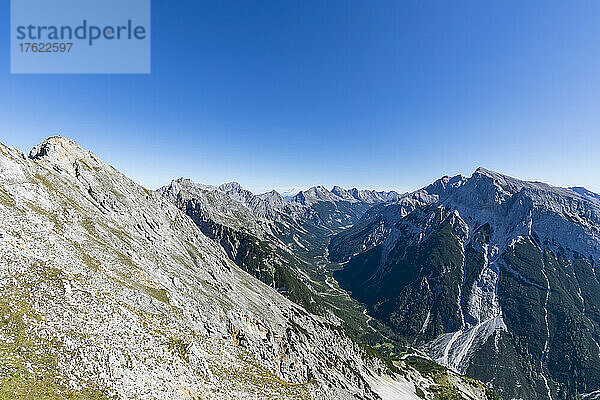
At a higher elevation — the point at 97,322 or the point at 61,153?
the point at 61,153

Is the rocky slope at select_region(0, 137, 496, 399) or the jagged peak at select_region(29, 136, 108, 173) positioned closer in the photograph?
the rocky slope at select_region(0, 137, 496, 399)

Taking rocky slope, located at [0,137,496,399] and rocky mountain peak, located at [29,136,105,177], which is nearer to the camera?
rocky slope, located at [0,137,496,399]

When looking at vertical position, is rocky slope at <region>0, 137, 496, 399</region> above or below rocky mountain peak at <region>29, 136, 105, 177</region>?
below

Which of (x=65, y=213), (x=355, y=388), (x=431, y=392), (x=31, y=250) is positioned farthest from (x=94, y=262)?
(x=431, y=392)

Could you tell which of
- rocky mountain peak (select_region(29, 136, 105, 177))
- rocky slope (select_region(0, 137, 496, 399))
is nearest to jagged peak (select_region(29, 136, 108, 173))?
rocky mountain peak (select_region(29, 136, 105, 177))

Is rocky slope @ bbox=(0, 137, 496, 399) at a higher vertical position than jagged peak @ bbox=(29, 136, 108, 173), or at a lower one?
lower

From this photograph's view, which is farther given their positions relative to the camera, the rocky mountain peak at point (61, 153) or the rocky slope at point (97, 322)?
the rocky mountain peak at point (61, 153)

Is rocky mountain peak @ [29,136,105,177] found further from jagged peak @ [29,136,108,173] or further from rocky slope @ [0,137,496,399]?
rocky slope @ [0,137,496,399]

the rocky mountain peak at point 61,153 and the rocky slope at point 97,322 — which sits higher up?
the rocky mountain peak at point 61,153

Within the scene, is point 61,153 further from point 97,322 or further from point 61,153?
point 97,322

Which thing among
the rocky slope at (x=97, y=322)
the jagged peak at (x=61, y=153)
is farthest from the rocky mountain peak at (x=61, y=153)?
the rocky slope at (x=97, y=322)

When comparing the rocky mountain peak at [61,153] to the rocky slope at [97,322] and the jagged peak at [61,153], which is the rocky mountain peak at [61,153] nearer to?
the jagged peak at [61,153]

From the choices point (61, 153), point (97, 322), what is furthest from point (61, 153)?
point (97, 322)

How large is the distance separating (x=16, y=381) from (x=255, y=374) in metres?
34.8
